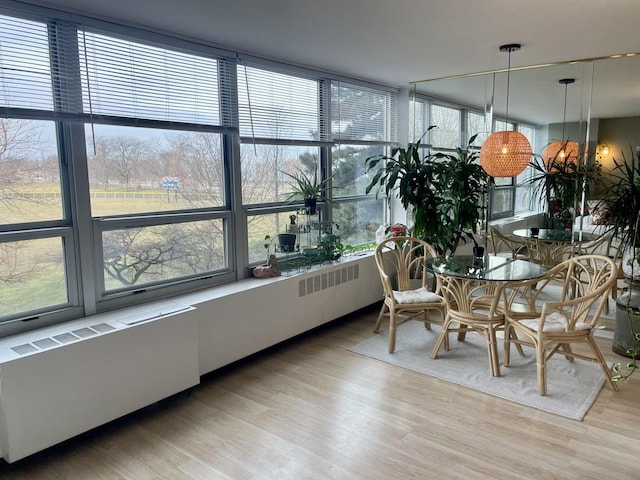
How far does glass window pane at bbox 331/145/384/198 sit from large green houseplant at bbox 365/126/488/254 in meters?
0.23

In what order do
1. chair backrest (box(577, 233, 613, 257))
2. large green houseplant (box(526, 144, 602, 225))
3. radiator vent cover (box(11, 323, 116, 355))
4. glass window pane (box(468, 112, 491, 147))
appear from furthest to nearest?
glass window pane (box(468, 112, 491, 147))
large green houseplant (box(526, 144, 602, 225))
chair backrest (box(577, 233, 613, 257))
radiator vent cover (box(11, 323, 116, 355))

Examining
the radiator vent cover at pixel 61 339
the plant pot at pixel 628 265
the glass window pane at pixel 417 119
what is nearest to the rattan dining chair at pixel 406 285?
the glass window pane at pixel 417 119

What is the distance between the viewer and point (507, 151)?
140 inches

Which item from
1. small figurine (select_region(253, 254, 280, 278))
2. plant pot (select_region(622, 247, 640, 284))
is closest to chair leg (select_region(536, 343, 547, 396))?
plant pot (select_region(622, 247, 640, 284))

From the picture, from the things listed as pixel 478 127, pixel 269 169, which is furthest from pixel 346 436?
pixel 478 127

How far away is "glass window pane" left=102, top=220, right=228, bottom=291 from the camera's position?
3.04 meters

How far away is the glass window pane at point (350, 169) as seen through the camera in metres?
4.75

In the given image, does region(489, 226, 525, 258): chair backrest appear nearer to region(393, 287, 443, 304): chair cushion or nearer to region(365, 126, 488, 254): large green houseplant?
region(365, 126, 488, 254): large green houseplant

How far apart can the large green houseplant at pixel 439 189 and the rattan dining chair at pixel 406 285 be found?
0.84 feet

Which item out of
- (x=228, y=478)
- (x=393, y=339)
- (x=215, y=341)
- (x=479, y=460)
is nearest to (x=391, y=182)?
(x=393, y=339)

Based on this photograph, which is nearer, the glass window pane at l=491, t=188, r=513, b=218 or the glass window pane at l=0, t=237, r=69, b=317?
the glass window pane at l=0, t=237, r=69, b=317

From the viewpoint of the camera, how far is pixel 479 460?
2.45 meters

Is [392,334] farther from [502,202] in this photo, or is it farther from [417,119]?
[417,119]

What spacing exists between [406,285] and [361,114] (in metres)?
1.85
